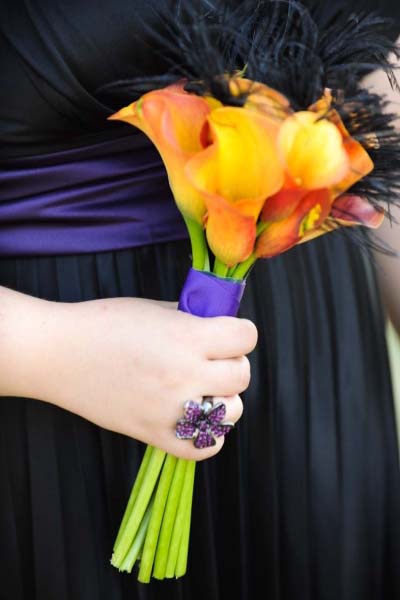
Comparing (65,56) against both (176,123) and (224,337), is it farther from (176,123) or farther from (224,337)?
(224,337)

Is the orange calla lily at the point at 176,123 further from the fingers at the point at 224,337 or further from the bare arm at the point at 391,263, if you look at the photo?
the bare arm at the point at 391,263

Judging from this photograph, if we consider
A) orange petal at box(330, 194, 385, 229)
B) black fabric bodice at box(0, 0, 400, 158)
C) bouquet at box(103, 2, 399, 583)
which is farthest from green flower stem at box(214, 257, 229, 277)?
black fabric bodice at box(0, 0, 400, 158)

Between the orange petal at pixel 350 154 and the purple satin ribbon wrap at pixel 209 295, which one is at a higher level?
the orange petal at pixel 350 154

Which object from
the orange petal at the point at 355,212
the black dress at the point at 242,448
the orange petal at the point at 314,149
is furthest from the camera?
the black dress at the point at 242,448

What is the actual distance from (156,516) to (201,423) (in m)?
0.12

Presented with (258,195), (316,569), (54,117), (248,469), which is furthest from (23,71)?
(316,569)

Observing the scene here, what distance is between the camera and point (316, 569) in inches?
35.0

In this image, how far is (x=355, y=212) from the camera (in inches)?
25.9

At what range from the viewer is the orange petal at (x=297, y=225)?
0.60 metres

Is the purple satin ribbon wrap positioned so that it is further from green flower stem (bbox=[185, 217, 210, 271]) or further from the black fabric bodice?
the black fabric bodice

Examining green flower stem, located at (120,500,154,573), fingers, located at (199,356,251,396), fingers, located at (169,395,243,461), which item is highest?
fingers, located at (199,356,251,396)

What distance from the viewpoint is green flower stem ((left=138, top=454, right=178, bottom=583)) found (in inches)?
28.1

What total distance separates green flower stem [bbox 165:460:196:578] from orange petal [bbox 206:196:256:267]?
240mm

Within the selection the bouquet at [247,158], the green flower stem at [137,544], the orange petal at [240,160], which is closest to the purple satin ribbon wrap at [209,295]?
the bouquet at [247,158]
